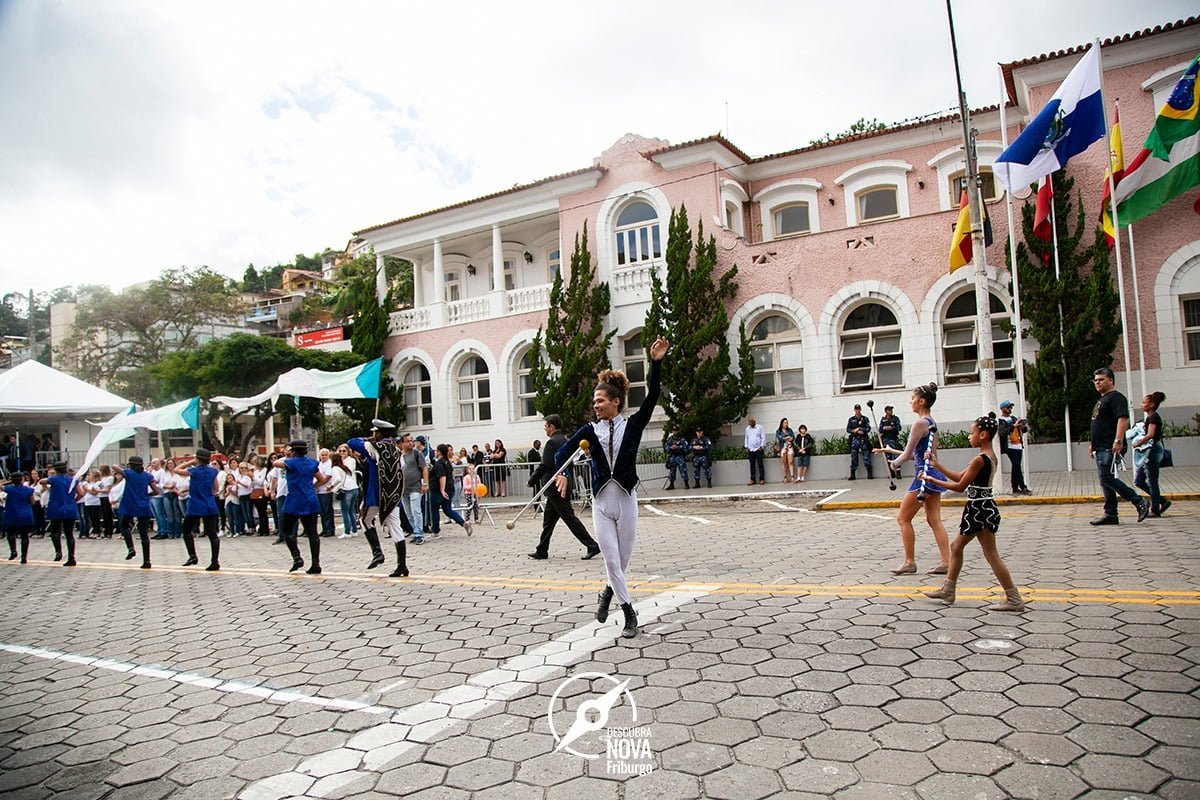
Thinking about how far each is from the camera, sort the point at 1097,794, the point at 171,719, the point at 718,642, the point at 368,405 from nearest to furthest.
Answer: the point at 1097,794, the point at 171,719, the point at 718,642, the point at 368,405

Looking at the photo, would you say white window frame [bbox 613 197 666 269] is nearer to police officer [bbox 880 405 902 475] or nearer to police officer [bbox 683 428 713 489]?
police officer [bbox 683 428 713 489]

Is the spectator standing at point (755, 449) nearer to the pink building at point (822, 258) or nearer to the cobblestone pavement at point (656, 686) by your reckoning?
the pink building at point (822, 258)

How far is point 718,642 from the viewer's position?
5160 millimetres

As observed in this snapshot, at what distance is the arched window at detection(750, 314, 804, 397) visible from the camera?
71.9 ft

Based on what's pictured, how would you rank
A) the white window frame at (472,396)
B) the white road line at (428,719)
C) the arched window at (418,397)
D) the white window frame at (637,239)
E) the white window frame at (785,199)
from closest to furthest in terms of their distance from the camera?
the white road line at (428,719)
the white window frame at (785,199)
the white window frame at (637,239)
the white window frame at (472,396)
the arched window at (418,397)

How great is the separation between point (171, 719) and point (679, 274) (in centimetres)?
1918

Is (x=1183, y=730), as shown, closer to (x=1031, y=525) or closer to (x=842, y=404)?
(x=1031, y=525)

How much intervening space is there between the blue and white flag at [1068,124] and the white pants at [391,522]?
13.6m

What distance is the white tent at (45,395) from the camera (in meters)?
20.6

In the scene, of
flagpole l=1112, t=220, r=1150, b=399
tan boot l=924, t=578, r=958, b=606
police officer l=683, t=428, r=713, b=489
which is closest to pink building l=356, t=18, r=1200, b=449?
flagpole l=1112, t=220, r=1150, b=399

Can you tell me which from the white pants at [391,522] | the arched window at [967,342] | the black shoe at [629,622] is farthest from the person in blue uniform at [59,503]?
the arched window at [967,342]

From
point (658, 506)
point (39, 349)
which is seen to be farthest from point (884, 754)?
point (39, 349)

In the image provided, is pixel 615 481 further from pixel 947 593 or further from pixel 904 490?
pixel 904 490

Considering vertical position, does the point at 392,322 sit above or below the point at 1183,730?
above
